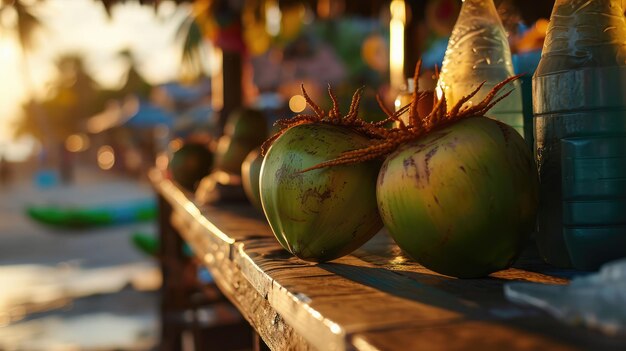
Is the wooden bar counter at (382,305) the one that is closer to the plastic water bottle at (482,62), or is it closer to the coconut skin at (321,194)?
the coconut skin at (321,194)

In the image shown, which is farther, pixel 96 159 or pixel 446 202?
pixel 96 159

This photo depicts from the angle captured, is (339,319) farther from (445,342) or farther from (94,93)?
(94,93)

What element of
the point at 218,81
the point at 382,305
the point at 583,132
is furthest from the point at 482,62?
the point at 218,81

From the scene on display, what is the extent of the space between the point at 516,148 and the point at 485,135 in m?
0.05

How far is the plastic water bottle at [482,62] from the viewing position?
3.82ft

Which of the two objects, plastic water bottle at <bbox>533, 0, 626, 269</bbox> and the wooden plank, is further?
plastic water bottle at <bbox>533, 0, 626, 269</bbox>

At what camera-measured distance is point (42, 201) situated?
23484 mm

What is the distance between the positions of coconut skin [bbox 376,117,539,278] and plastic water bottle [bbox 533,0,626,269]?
0.20 ft

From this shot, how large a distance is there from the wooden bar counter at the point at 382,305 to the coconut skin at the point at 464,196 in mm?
42

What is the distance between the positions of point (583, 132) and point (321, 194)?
1.16 ft

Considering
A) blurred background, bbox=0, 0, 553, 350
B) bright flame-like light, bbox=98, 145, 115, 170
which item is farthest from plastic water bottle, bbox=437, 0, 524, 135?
bright flame-like light, bbox=98, 145, 115, 170

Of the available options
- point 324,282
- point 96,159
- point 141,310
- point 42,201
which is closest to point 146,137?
point 96,159

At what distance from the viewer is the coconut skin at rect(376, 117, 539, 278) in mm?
821

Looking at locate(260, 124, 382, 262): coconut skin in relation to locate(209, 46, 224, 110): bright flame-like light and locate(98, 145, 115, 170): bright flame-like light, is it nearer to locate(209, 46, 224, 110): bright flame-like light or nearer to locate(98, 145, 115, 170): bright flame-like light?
locate(209, 46, 224, 110): bright flame-like light
